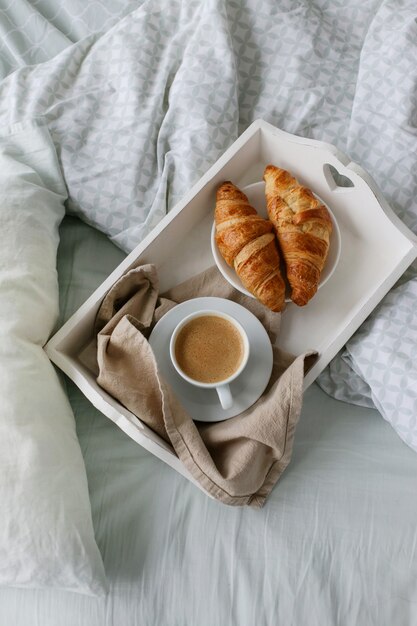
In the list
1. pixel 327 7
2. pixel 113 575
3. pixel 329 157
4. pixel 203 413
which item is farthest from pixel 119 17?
pixel 113 575

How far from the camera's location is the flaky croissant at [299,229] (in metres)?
0.89

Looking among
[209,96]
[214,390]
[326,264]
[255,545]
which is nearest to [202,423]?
[214,390]

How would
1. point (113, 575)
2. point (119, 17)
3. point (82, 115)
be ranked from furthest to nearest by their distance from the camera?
1. point (119, 17)
2. point (82, 115)
3. point (113, 575)

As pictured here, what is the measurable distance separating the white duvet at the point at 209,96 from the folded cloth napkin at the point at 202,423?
0.12 metres

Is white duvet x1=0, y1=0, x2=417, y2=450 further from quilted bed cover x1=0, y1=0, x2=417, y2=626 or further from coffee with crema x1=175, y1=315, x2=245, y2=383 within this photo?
coffee with crema x1=175, y1=315, x2=245, y2=383

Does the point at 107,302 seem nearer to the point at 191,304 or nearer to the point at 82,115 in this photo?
the point at 191,304

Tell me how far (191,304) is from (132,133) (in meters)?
0.32

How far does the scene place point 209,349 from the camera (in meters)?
0.90

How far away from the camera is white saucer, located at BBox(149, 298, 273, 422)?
35.6 inches

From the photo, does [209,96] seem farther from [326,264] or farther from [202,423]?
[202,423]

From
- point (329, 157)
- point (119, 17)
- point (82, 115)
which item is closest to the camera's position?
point (329, 157)

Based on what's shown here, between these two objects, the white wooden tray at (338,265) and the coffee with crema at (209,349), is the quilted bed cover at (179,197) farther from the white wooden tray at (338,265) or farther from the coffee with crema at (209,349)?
the coffee with crema at (209,349)

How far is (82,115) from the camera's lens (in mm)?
1069

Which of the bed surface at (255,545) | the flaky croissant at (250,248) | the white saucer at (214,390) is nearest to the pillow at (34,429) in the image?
the bed surface at (255,545)
